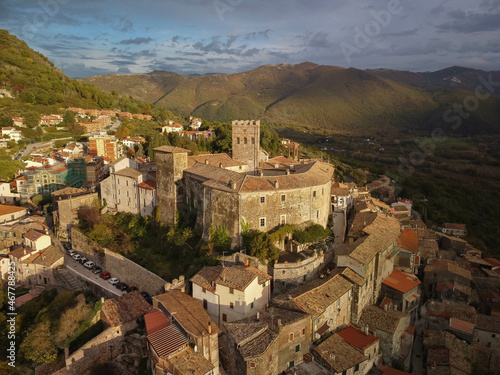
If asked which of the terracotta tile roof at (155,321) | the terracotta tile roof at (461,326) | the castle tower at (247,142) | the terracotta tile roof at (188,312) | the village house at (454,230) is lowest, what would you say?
the village house at (454,230)

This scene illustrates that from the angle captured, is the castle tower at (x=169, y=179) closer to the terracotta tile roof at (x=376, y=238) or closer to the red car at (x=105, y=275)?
the red car at (x=105, y=275)

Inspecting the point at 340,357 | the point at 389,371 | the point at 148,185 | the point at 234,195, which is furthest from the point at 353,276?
the point at 148,185

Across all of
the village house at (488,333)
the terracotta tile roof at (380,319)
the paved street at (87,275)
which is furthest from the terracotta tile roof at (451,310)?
the paved street at (87,275)

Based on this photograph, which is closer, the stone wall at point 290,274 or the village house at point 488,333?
the stone wall at point 290,274

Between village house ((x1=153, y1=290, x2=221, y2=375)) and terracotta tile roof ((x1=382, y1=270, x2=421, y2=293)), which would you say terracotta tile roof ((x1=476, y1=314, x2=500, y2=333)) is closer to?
terracotta tile roof ((x1=382, y1=270, x2=421, y2=293))

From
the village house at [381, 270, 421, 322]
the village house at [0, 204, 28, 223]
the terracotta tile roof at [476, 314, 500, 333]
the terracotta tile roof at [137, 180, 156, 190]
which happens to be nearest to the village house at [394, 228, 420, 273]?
the village house at [381, 270, 421, 322]

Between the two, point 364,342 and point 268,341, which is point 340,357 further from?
point 268,341

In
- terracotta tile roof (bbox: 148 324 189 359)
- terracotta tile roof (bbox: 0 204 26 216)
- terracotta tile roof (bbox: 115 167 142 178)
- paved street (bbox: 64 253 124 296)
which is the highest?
terracotta tile roof (bbox: 115 167 142 178)
